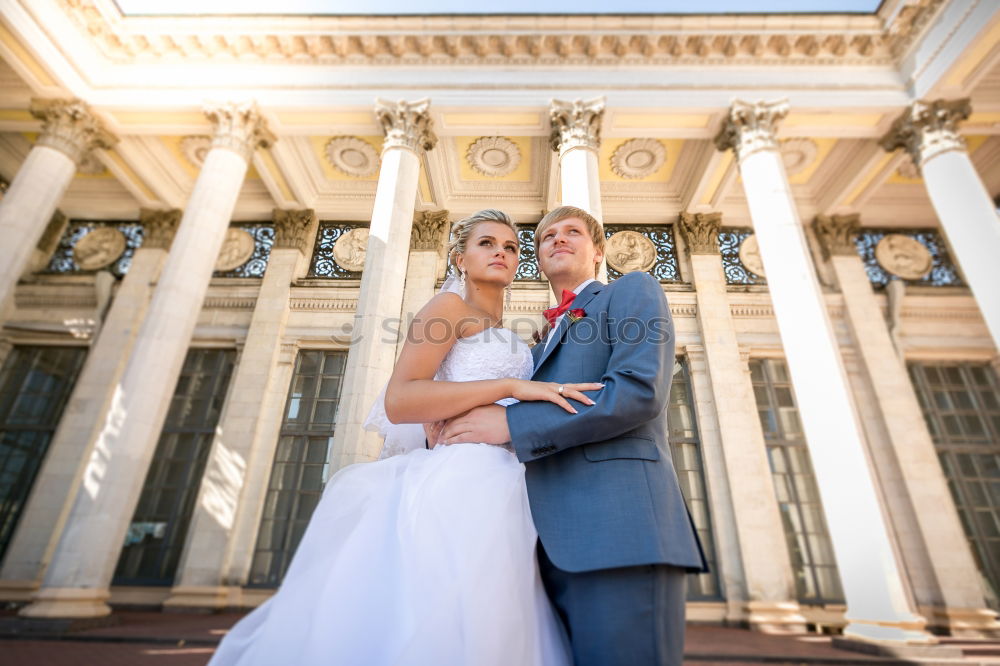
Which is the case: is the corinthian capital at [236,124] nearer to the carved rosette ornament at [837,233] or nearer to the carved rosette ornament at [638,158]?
the carved rosette ornament at [638,158]

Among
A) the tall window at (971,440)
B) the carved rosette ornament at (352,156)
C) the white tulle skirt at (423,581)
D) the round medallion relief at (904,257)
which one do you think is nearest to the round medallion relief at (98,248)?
the carved rosette ornament at (352,156)

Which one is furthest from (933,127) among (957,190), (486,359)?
(486,359)

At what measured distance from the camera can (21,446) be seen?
10336mm

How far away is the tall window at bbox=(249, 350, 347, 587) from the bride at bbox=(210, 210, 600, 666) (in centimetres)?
817

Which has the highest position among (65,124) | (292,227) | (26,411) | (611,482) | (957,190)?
(292,227)

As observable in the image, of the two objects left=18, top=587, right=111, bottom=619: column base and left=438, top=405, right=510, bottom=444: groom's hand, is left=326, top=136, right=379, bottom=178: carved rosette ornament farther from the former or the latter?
left=438, top=405, right=510, bottom=444: groom's hand

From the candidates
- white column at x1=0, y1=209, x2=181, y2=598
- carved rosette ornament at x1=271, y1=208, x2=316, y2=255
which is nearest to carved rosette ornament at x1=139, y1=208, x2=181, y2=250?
white column at x1=0, y1=209, x2=181, y2=598

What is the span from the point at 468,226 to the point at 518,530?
1.29 metres

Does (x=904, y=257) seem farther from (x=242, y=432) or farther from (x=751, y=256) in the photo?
(x=242, y=432)

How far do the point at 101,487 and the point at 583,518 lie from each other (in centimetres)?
796

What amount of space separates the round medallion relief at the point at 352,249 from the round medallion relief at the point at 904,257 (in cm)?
1226

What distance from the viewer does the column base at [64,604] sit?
612 cm

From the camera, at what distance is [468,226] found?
2141 mm

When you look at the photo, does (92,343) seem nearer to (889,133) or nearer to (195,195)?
(195,195)
